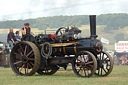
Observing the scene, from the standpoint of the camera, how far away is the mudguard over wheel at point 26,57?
594 inches

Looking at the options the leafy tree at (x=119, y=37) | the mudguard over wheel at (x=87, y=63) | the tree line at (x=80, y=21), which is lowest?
the mudguard over wheel at (x=87, y=63)

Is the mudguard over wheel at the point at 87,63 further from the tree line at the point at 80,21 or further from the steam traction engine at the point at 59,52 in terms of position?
the tree line at the point at 80,21

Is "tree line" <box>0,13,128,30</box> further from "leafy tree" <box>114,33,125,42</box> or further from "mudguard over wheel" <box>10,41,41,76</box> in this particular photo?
Answer: "mudguard over wheel" <box>10,41,41,76</box>

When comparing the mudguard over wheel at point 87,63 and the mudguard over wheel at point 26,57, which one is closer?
the mudguard over wheel at point 87,63

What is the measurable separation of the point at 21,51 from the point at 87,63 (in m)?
3.26

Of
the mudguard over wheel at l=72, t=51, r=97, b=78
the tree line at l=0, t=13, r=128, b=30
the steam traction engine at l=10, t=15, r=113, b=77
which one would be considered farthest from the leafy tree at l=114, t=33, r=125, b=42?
the mudguard over wheel at l=72, t=51, r=97, b=78

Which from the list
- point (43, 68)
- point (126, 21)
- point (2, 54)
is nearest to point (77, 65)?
point (43, 68)

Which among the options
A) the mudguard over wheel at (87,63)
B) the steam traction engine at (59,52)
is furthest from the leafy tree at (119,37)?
the mudguard over wheel at (87,63)

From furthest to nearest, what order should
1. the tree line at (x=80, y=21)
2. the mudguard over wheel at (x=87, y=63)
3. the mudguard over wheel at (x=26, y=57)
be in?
the tree line at (x=80, y=21)
the mudguard over wheel at (x=26, y=57)
the mudguard over wheel at (x=87, y=63)

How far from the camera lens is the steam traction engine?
14.5 meters

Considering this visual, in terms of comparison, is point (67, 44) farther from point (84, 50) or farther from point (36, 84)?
point (36, 84)

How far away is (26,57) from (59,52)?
1.39 meters

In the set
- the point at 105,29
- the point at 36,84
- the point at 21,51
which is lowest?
the point at 36,84

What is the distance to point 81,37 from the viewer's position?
15.0 meters
